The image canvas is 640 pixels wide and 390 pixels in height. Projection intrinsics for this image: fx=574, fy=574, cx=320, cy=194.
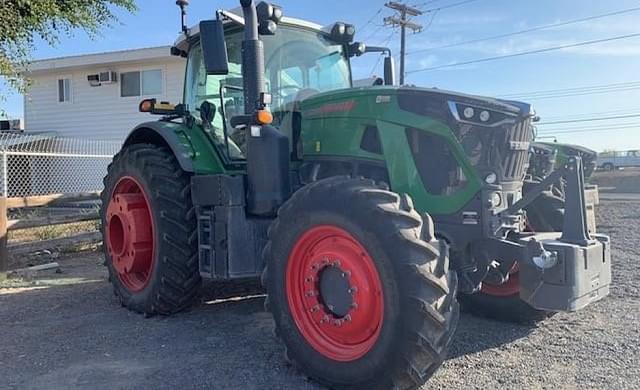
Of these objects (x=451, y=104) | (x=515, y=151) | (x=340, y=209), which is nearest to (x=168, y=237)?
(x=340, y=209)

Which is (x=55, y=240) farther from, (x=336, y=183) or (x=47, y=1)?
(x=336, y=183)

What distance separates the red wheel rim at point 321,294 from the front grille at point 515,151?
1.21 m

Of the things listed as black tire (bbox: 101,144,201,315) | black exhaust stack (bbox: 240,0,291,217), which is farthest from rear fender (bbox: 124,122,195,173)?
black exhaust stack (bbox: 240,0,291,217)

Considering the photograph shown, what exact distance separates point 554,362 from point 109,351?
3.12 metres

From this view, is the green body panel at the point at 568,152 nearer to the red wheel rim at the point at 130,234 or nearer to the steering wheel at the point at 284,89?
the steering wheel at the point at 284,89

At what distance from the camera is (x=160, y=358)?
4016mm

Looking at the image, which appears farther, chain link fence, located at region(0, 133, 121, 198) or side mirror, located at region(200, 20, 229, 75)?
chain link fence, located at region(0, 133, 121, 198)

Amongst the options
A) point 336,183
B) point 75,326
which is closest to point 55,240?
point 75,326

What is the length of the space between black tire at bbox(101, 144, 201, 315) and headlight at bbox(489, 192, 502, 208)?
101 inches

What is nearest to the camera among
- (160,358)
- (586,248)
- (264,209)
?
(586,248)

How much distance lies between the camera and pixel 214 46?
13.0 ft

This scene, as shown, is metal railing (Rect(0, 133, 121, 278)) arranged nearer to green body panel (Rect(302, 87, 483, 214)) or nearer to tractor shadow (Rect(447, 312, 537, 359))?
green body panel (Rect(302, 87, 483, 214))

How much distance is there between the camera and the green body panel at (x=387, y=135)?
366 cm

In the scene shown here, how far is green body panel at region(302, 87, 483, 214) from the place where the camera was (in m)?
3.66
